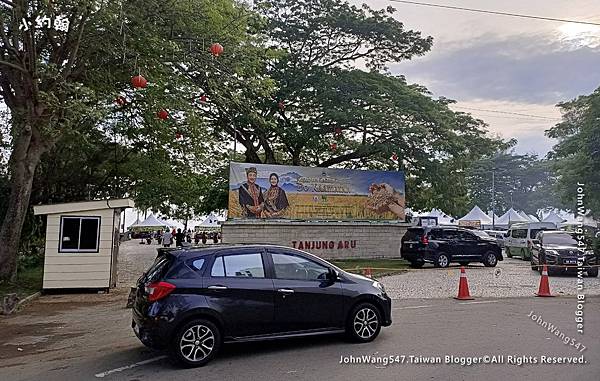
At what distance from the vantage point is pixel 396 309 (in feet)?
37.0

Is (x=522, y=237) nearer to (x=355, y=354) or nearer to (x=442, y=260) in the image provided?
(x=442, y=260)

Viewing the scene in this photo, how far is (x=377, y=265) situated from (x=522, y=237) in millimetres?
11359

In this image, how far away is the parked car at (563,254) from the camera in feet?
58.9

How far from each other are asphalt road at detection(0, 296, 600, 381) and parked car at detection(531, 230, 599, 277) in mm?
8191

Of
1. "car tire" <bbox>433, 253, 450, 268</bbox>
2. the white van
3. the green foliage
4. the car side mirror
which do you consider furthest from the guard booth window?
the white van

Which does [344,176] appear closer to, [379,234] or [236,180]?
[379,234]

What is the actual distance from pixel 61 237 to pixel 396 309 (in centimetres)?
889

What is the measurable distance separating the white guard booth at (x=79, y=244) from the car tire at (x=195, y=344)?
860cm

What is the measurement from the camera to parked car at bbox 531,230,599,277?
58.9 ft

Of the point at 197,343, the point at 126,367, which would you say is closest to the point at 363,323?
the point at 197,343

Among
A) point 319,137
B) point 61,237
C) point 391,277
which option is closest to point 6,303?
point 61,237

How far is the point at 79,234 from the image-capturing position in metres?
14.4

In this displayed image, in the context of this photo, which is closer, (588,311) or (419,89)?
(588,311)

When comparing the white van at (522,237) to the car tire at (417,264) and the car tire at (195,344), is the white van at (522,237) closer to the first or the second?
the car tire at (417,264)
